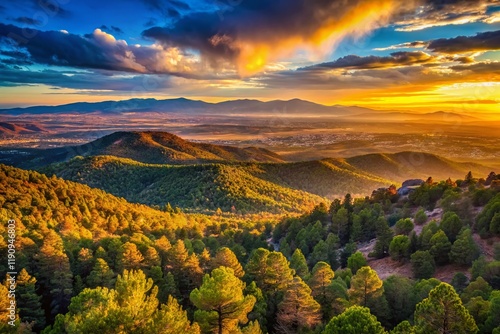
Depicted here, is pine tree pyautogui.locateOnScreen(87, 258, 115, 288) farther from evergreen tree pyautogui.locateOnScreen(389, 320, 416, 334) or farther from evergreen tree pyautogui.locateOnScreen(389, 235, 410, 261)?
evergreen tree pyautogui.locateOnScreen(389, 235, 410, 261)

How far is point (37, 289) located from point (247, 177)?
506 feet

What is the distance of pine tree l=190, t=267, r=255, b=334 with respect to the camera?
2333 centimetres

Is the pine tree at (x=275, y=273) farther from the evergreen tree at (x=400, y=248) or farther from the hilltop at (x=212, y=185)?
the hilltop at (x=212, y=185)

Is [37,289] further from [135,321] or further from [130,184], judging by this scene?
[130,184]

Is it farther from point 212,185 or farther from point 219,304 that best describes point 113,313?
point 212,185

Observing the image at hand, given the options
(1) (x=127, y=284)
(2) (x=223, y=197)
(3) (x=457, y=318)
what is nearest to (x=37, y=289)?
(1) (x=127, y=284)

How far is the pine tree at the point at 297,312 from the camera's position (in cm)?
2847

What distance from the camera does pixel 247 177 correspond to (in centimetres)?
18400

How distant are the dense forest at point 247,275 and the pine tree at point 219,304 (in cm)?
7

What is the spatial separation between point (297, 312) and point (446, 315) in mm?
11934

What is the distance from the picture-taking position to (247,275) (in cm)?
3644

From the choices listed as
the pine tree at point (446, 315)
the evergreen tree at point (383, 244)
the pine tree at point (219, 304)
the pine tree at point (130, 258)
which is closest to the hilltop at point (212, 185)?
the evergreen tree at point (383, 244)

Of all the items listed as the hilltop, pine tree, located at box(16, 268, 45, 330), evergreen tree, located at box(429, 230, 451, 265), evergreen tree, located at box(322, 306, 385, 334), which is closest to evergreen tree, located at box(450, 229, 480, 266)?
evergreen tree, located at box(429, 230, 451, 265)

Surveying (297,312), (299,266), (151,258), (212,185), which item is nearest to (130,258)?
(151,258)
